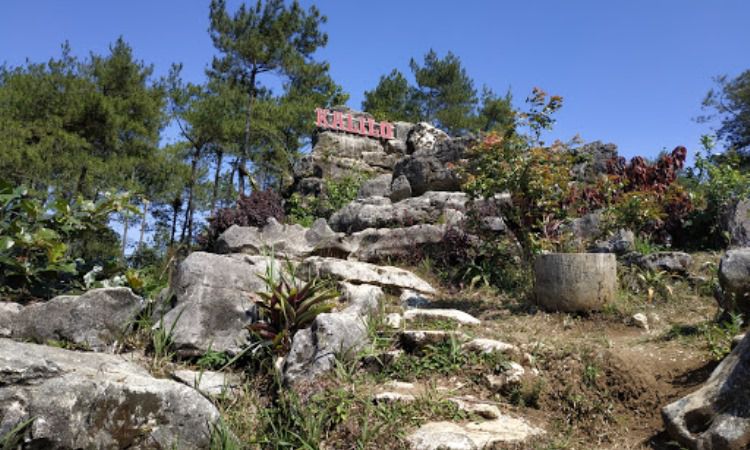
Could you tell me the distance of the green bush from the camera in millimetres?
5062

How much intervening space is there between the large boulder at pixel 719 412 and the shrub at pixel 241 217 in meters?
7.58

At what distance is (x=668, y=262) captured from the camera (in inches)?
270

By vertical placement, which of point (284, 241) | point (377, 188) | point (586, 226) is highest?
point (377, 188)

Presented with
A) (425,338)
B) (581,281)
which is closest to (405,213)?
(581,281)

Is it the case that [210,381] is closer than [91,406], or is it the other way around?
[91,406]

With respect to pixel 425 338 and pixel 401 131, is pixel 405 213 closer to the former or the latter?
pixel 425 338

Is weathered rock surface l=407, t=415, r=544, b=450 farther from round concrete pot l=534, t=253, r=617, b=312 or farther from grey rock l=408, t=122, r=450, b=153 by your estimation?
grey rock l=408, t=122, r=450, b=153

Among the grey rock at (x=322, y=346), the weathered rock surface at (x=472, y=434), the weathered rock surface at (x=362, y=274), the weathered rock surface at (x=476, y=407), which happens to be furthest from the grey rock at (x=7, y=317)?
the weathered rock surface at (x=476, y=407)

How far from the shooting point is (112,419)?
11.5 feet

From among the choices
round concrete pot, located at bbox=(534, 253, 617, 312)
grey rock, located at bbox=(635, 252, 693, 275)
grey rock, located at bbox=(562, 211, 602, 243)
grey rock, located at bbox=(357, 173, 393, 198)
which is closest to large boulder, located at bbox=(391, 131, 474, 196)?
grey rock, located at bbox=(357, 173, 393, 198)

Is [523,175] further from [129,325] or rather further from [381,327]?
[129,325]

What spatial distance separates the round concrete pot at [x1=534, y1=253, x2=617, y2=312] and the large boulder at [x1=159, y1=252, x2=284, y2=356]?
115 inches

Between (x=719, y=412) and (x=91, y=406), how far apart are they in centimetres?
375

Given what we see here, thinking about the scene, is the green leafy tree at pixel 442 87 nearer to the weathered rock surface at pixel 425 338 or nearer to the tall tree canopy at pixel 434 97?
the tall tree canopy at pixel 434 97
